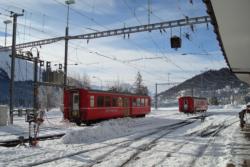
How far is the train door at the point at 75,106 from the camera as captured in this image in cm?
2692

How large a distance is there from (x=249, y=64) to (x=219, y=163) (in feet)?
20.9

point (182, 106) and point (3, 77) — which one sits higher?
point (3, 77)

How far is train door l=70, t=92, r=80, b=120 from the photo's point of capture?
2692 centimetres

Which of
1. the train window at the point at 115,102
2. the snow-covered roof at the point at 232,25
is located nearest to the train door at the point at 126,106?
the train window at the point at 115,102

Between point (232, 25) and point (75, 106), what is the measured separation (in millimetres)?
19747

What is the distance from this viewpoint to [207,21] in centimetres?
2488

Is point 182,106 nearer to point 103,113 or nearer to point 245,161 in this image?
point 103,113

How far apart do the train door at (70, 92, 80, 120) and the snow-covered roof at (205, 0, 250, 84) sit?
50.6 feet

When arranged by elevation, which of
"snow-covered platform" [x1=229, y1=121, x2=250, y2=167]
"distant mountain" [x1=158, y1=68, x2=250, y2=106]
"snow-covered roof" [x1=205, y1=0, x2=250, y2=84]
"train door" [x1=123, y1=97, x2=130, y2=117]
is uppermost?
"distant mountain" [x1=158, y1=68, x2=250, y2=106]

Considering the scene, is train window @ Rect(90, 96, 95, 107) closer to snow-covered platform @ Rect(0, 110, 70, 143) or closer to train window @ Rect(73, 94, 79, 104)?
train window @ Rect(73, 94, 79, 104)

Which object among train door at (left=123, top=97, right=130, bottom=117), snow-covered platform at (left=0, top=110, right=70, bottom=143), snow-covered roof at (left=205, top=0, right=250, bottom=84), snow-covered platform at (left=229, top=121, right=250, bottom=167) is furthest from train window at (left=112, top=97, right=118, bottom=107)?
snow-covered roof at (left=205, top=0, right=250, bottom=84)

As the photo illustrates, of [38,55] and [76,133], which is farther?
[38,55]

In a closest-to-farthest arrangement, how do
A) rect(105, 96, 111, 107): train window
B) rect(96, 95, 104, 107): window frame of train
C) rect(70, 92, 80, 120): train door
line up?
1. rect(70, 92, 80, 120): train door
2. rect(96, 95, 104, 107): window frame of train
3. rect(105, 96, 111, 107): train window

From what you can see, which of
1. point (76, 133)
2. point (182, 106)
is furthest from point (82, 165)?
point (182, 106)
